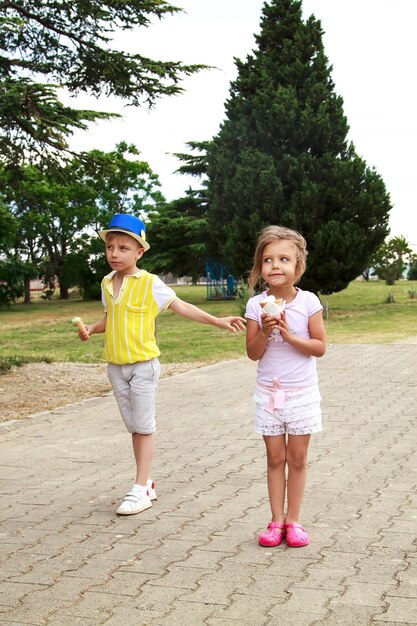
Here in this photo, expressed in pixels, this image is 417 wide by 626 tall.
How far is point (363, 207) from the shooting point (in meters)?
31.7

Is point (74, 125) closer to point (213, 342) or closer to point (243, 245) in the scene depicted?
point (213, 342)

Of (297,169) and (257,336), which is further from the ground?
(297,169)

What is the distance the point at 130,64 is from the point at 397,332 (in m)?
11.9

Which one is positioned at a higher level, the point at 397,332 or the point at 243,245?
the point at 243,245

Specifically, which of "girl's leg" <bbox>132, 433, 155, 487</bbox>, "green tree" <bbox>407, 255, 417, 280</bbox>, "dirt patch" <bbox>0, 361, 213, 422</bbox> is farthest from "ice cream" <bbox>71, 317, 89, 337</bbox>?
"green tree" <bbox>407, 255, 417, 280</bbox>

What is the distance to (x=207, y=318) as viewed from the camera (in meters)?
5.38

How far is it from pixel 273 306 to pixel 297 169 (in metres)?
27.7

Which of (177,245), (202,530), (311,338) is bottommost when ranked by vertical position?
(202,530)

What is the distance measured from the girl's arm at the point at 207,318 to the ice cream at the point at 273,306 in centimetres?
42

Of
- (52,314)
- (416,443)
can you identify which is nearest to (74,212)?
(52,314)

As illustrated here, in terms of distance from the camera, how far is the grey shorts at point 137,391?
5625 millimetres

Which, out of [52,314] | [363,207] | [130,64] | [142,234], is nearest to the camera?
[142,234]

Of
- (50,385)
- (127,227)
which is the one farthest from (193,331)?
(127,227)

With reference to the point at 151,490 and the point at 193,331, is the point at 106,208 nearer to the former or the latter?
the point at 193,331
